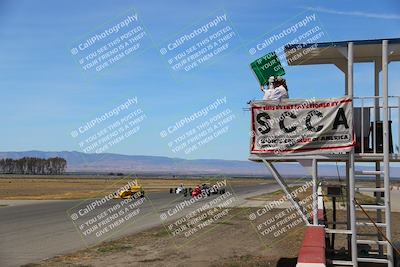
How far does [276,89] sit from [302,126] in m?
0.98

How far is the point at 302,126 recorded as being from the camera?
35.2 ft

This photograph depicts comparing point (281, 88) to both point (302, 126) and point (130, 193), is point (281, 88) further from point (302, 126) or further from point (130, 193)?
point (130, 193)

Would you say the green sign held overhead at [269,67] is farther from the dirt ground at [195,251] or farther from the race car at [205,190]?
the race car at [205,190]

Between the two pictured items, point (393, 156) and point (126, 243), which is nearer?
point (393, 156)

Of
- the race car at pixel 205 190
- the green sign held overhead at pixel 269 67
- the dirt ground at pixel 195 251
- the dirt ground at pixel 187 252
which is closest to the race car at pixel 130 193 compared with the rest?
the race car at pixel 205 190

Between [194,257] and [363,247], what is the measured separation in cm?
536

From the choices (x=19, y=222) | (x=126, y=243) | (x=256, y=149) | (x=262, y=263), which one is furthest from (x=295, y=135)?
(x=19, y=222)

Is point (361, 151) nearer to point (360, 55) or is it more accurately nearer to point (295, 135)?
point (295, 135)

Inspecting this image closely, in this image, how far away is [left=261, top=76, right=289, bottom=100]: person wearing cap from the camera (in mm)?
10875

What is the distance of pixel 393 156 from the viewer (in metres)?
10.6

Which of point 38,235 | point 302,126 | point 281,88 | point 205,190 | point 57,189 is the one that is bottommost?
point 57,189

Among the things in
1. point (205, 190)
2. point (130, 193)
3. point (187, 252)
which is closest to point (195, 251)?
point (187, 252)

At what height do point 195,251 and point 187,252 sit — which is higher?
point 187,252

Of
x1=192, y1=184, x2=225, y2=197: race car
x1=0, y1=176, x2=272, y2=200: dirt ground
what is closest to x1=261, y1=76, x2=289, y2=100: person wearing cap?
x1=192, y1=184, x2=225, y2=197: race car
